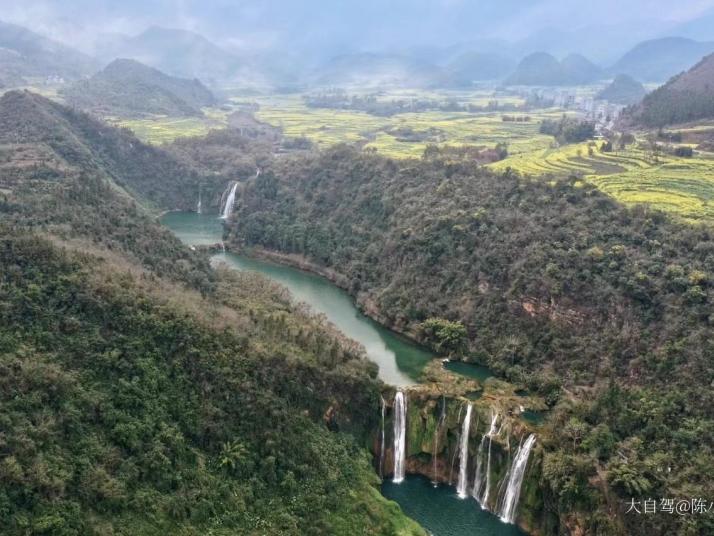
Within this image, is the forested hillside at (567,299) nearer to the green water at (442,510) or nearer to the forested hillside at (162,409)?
the green water at (442,510)

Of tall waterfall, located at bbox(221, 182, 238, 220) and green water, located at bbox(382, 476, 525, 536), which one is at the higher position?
tall waterfall, located at bbox(221, 182, 238, 220)

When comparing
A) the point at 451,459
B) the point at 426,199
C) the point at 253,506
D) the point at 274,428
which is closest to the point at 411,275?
the point at 426,199

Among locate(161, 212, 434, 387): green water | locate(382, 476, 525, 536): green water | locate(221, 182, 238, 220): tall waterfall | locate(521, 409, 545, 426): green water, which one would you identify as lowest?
locate(382, 476, 525, 536): green water

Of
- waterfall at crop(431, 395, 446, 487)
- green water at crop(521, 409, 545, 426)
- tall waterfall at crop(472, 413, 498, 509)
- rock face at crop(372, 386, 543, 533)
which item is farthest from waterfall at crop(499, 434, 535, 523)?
waterfall at crop(431, 395, 446, 487)

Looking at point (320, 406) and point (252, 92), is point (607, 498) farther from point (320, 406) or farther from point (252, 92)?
point (252, 92)

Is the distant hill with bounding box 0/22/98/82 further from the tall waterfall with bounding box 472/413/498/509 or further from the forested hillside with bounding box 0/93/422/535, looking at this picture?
the tall waterfall with bounding box 472/413/498/509

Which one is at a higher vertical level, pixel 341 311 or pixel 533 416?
pixel 341 311

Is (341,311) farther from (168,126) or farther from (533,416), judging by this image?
(168,126)

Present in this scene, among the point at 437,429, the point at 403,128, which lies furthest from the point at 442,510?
the point at 403,128
